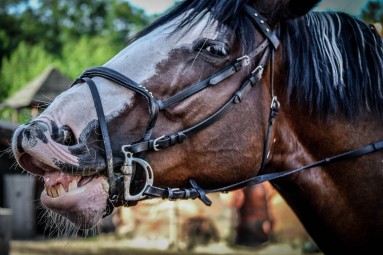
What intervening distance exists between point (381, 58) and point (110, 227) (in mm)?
11917

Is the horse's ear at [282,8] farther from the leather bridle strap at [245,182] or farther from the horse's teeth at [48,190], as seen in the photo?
the horse's teeth at [48,190]

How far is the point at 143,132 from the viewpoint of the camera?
2.16 m

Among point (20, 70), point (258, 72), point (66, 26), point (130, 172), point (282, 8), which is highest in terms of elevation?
point (66, 26)

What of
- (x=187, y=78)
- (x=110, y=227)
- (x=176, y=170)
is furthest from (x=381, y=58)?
(x=110, y=227)

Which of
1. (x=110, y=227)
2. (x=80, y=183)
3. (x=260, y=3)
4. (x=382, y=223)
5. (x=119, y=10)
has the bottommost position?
(x=110, y=227)

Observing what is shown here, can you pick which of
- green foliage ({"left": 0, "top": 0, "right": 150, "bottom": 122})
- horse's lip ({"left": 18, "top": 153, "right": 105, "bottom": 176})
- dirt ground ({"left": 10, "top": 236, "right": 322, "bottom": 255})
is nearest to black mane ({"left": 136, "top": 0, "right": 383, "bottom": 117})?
horse's lip ({"left": 18, "top": 153, "right": 105, "bottom": 176})

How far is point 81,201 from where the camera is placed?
80.4 inches

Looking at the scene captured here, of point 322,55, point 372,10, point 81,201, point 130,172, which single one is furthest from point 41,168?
point 372,10

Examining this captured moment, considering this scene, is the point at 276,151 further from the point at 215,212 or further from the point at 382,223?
the point at 215,212

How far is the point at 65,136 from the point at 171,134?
48 centimetres

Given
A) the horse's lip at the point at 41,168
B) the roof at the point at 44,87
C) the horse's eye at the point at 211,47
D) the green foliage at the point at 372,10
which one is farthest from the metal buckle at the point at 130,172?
the roof at the point at 44,87

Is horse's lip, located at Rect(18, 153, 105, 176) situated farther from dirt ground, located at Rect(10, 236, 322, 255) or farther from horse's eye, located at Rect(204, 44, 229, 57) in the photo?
dirt ground, located at Rect(10, 236, 322, 255)

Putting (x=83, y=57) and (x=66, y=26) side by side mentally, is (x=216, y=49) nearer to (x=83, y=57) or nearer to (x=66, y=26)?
(x=83, y=57)

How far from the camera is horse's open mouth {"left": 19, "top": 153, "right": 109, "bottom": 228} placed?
6.70ft
